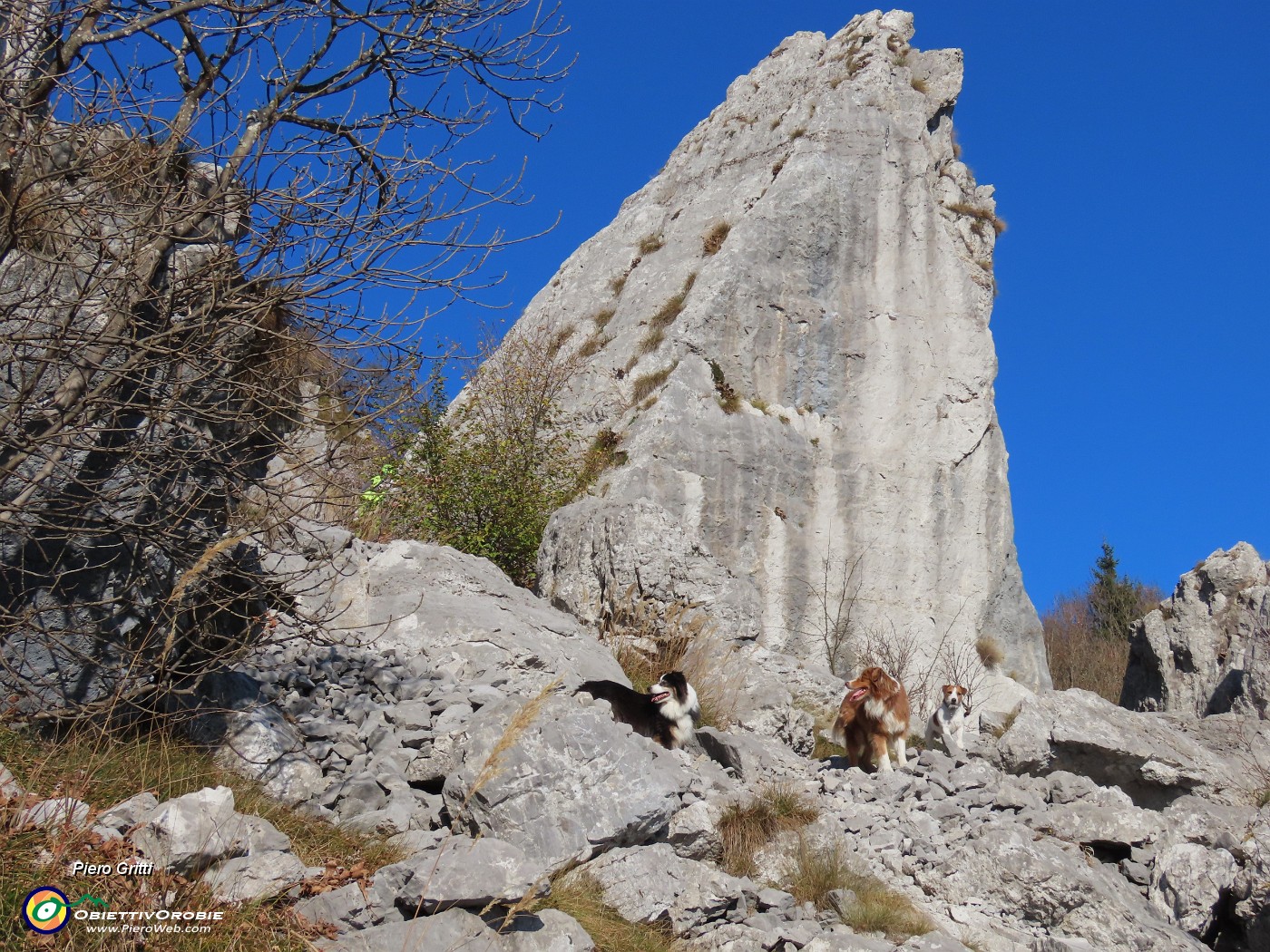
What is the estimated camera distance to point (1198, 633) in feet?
48.5

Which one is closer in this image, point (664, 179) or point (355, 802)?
point (355, 802)

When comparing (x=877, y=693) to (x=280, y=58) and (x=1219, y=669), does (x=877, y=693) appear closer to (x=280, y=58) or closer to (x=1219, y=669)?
(x=280, y=58)

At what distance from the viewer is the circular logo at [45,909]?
3.38 meters

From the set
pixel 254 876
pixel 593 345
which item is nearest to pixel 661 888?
pixel 254 876

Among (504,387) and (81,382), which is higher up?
(504,387)

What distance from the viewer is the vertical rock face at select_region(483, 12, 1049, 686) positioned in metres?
16.3

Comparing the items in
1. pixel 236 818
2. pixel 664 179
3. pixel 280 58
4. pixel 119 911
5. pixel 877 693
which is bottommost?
pixel 119 911

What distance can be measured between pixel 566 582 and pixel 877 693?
154 inches

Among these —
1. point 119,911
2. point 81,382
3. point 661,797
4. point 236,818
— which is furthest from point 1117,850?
point 81,382

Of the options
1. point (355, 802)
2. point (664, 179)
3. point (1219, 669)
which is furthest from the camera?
point (664, 179)

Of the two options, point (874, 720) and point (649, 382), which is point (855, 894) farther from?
point (649, 382)

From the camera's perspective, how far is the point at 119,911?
11.7 ft

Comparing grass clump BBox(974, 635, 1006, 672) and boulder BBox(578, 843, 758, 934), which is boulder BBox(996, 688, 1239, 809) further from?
grass clump BBox(974, 635, 1006, 672)

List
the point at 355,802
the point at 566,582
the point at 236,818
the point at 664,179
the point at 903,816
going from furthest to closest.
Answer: the point at 664,179 → the point at 566,582 → the point at 903,816 → the point at 355,802 → the point at 236,818
